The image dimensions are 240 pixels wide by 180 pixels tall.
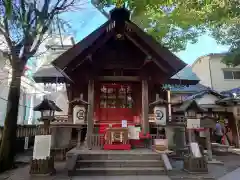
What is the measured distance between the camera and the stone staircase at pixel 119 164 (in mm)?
6141

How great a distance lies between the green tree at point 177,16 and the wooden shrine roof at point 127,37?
7.14 ft

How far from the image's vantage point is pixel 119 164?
6.56m

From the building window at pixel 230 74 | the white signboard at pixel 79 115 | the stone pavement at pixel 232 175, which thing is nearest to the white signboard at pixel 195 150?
the stone pavement at pixel 232 175

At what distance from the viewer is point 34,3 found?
730 centimetres

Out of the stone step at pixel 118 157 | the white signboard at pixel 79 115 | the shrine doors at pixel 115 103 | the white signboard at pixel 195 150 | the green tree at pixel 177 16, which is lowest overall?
the stone step at pixel 118 157

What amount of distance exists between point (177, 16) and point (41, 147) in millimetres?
11020

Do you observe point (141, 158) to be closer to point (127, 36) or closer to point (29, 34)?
point (127, 36)

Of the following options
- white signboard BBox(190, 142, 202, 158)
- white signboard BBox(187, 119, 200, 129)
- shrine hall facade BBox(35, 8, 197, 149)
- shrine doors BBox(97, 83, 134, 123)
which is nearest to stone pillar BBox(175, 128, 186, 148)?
shrine hall facade BBox(35, 8, 197, 149)

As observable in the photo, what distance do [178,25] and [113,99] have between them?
6.85 m

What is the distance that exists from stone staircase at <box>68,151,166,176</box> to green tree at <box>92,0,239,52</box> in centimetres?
776

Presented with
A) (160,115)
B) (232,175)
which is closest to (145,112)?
(160,115)

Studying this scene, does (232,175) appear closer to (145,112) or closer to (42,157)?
(145,112)

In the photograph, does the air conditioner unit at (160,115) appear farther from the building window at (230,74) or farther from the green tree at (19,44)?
the building window at (230,74)

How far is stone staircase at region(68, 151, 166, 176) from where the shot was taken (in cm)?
614
